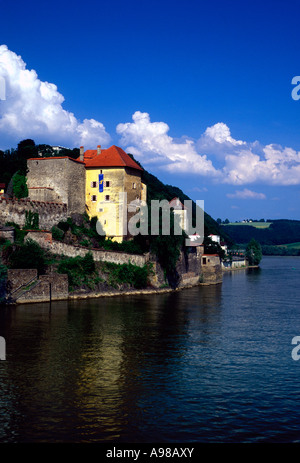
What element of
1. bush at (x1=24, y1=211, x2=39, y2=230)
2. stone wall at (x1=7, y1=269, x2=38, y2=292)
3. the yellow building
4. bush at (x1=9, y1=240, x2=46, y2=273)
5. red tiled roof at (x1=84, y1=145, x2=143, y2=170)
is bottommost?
stone wall at (x1=7, y1=269, x2=38, y2=292)

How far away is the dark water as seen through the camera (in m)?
12.5

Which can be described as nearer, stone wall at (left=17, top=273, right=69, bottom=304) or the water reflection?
the water reflection

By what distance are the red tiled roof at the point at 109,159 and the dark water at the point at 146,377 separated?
19242 mm

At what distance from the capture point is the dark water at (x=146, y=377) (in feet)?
41.1

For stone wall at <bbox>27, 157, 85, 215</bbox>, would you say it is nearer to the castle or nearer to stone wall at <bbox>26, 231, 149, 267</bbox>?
the castle

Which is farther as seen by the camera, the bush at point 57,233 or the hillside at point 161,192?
the hillside at point 161,192

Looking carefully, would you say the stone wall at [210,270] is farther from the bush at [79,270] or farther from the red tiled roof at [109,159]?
the bush at [79,270]

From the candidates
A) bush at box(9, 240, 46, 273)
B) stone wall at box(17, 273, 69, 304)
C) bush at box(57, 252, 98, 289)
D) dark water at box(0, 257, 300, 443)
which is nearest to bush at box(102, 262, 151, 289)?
bush at box(57, 252, 98, 289)

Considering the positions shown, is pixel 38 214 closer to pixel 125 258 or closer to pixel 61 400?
pixel 125 258

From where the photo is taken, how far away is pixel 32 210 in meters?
40.1

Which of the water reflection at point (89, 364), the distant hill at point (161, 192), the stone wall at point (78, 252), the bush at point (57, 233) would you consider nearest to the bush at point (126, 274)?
the stone wall at point (78, 252)

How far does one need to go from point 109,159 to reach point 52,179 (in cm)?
625

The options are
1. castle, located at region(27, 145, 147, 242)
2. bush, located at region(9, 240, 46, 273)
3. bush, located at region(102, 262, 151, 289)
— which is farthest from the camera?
castle, located at region(27, 145, 147, 242)
